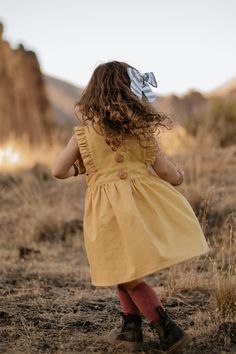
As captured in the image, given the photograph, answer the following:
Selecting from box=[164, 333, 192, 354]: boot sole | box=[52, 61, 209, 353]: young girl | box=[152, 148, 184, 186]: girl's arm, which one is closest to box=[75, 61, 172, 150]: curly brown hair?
box=[52, 61, 209, 353]: young girl

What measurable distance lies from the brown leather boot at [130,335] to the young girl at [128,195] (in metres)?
0.16

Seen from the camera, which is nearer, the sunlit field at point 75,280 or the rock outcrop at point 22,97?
the sunlit field at point 75,280

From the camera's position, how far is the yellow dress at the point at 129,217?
10.9 feet

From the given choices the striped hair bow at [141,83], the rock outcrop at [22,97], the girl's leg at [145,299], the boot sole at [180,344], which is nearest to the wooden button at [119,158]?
the striped hair bow at [141,83]

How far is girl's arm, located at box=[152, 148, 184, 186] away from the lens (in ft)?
11.8

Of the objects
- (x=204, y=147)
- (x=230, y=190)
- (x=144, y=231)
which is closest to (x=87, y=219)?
(x=144, y=231)

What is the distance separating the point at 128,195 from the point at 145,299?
0.54m

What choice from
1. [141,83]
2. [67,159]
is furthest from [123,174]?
[141,83]

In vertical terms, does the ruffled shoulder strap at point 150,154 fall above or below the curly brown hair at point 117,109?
below

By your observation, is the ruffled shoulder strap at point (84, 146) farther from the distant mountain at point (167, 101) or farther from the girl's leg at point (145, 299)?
the girl's leg at point (145, 299)

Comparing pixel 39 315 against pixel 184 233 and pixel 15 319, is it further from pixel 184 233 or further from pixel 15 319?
pixel 184 233

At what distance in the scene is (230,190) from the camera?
8.61 m

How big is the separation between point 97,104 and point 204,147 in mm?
9695

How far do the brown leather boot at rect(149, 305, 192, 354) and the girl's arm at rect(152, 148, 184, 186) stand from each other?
2.25ft
